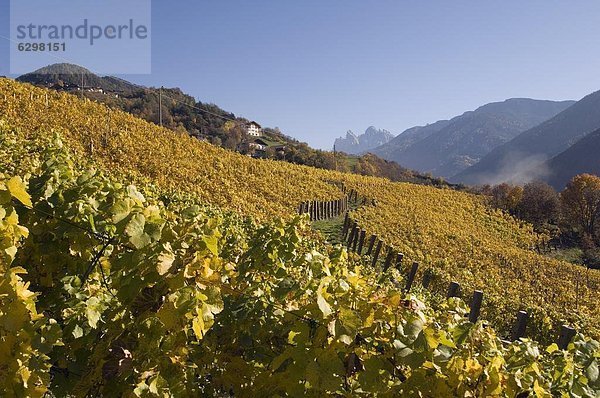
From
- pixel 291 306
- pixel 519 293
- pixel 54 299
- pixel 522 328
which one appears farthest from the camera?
pixel 519 293

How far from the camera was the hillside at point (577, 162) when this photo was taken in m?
164

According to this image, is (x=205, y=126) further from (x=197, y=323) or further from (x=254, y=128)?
(x=197, y=323)

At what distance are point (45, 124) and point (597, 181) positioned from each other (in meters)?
54.7

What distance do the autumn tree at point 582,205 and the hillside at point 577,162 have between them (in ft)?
450

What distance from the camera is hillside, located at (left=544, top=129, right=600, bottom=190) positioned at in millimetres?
164125

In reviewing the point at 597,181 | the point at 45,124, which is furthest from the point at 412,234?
the point at 597,181

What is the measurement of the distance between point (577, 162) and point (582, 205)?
150 meters

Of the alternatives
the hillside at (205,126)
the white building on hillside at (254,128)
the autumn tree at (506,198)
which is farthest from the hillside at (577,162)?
the autumn tree at (506,198)

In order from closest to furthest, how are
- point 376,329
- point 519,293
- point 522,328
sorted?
1. point 376,329
2. point 522,328
3. point 519,293

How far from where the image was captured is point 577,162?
16962cm

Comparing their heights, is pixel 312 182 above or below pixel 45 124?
below

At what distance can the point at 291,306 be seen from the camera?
8.13ft

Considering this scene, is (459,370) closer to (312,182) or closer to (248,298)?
(248,298)

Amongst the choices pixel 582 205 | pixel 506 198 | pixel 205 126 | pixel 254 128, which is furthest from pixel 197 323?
pixel 254 128
